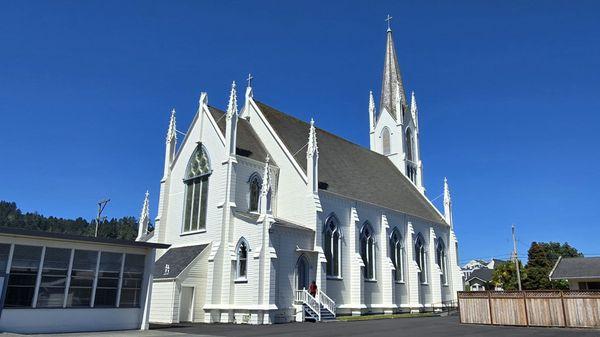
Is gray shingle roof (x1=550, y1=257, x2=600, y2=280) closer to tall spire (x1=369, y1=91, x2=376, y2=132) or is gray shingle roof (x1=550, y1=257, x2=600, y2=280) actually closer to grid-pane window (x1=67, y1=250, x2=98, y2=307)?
tall spire (x1=369, y1=91, x2=376, y2=132)

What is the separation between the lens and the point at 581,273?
46375 mm

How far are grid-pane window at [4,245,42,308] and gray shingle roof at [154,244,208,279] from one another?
859cm

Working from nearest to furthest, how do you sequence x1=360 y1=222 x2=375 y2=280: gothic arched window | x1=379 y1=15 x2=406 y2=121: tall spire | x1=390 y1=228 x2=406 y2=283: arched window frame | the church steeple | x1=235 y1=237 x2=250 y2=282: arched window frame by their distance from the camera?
Answer: 1. x1=235 y1=237 x2=250 y2=282: arched window frame
2. x1=360 y1=222 x2=375 y2=280: gothic arched window
3. x1=390 y1=228 x2=406 y2=283: arched window frame
4. the church steeple
5. x1=379 y1=15 x2=406 y2=121: tall spire

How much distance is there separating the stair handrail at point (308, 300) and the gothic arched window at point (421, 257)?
1546 cm

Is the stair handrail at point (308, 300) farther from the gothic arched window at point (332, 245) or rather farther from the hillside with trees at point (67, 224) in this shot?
the hillside with trees at point (67, 224)

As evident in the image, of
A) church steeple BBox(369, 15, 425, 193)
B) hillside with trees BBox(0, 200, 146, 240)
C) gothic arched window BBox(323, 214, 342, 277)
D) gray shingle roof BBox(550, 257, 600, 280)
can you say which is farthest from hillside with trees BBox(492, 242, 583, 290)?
hillside with trees BBox(0, 200, 146, 240)

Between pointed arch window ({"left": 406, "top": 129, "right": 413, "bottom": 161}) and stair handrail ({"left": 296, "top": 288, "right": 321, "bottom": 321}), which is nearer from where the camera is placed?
stair handrail ({"left": 296, "top": 288, "right": 321, "bottom": 321})

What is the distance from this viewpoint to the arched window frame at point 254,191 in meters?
30.8

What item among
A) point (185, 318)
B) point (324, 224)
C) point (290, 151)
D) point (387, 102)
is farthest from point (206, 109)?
point (387, 102)

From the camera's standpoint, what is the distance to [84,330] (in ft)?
65.6

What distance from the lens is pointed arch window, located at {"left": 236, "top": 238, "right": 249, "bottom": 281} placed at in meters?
27.5

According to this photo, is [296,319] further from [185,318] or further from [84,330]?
[84,330]

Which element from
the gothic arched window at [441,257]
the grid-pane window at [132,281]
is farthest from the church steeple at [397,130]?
the grid-pane window at [132,281]

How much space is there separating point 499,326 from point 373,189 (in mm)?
17288
